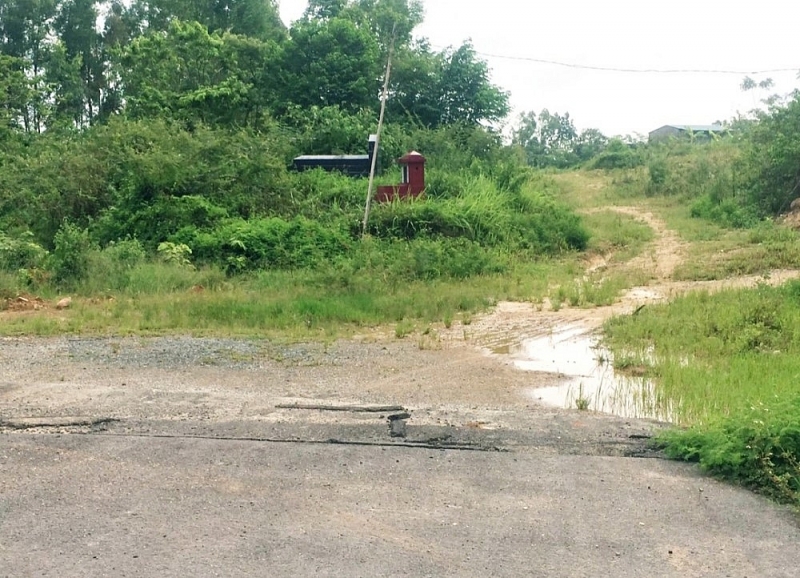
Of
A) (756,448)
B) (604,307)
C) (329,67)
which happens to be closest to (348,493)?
(756,448)

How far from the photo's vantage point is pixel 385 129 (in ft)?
78.2

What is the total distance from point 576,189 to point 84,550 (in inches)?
1209

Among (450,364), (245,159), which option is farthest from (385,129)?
(450,364)

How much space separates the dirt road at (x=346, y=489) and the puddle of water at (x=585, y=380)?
0.47 m

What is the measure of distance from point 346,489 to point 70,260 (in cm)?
1118

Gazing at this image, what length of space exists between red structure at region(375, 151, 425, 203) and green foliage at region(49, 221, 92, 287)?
6914 millimetres

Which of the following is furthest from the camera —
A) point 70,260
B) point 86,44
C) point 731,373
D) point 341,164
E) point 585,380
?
point 86,44

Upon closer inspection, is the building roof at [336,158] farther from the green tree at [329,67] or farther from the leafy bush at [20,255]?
the leafy bush at [20,255]

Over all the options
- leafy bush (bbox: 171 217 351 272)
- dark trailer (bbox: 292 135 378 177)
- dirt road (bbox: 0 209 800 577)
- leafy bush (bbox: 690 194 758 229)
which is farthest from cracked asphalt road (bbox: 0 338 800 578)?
leafy bush (bbox: 690 194 758 229)

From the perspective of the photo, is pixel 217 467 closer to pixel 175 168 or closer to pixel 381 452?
pixel 381 452

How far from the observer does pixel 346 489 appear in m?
4.68

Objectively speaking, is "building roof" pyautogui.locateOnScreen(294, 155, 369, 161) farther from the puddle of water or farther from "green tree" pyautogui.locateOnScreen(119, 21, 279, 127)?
the puddle of water

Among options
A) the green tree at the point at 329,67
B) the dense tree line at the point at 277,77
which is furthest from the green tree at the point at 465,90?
the green tree at the point at 329,67

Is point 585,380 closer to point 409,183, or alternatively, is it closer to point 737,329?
point 737,329
